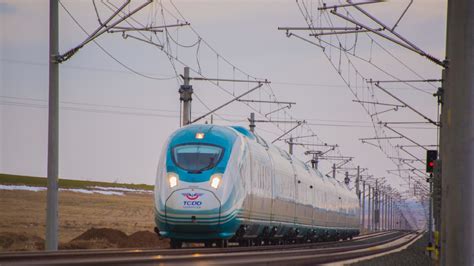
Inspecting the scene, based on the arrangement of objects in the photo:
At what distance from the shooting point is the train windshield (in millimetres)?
30047

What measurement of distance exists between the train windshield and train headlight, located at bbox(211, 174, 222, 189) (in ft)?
1.14

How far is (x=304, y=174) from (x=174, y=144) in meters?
22.2

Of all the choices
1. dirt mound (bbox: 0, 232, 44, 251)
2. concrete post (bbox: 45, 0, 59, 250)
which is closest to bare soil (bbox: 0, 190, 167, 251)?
dirt mound (bbox: 0, 232, 44, 251)

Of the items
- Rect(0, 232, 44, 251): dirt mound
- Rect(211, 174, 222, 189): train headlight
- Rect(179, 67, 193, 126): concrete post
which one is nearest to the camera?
Rect(211, 174, 222, 189): train headlight

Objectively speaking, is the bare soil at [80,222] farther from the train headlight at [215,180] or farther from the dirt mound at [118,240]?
the train headlight at [215,180]

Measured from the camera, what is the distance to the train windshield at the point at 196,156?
3005 centimetres

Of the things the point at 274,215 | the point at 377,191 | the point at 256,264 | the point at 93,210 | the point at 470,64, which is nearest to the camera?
the point at 470,64

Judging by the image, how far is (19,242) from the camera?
123 ft

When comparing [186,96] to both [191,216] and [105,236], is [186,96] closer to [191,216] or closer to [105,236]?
[105,236]

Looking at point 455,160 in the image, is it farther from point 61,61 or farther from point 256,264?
point 61,61

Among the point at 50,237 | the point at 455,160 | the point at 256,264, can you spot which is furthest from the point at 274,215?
the point at 455,160

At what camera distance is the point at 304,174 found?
5238 cm

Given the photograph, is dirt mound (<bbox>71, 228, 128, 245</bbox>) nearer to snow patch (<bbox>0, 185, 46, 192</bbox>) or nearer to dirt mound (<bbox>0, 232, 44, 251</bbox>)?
dirt mound (<bbox>0, 232, 44, 251</bbox>)

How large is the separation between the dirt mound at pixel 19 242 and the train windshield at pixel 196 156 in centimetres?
771
